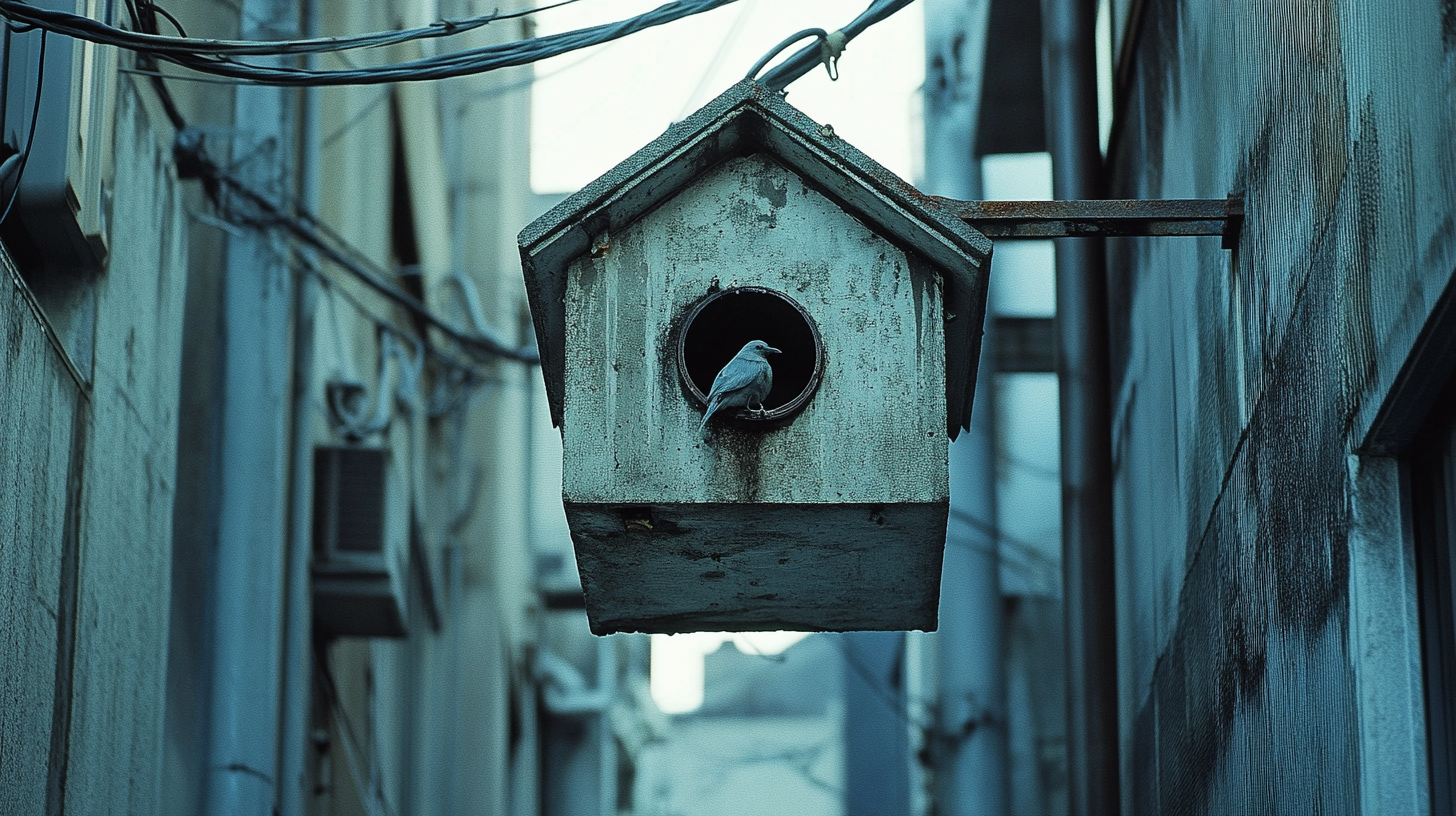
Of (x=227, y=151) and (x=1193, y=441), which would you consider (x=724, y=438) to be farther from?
(x=227, y=151)

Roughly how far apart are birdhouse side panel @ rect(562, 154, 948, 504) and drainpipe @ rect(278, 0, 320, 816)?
339cm

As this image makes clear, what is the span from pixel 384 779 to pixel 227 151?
16.5ft

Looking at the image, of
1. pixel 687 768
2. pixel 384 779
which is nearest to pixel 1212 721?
pixel 384 779

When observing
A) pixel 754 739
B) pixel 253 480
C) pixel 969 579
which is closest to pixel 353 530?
pixel 253 480

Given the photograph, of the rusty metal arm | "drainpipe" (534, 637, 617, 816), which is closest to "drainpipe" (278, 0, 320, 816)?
the rusty metal arm

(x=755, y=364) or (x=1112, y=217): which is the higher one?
(x=1112, y=217)

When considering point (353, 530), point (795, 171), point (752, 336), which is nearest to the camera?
point (795, 171)

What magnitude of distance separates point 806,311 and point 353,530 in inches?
182

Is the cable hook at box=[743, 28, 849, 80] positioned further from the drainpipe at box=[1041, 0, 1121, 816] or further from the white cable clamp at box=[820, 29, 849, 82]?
the drainpipe at box=[1041, 0, 1121, 816]

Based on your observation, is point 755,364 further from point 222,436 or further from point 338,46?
point 222,436

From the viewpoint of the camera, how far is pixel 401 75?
5.55 metres

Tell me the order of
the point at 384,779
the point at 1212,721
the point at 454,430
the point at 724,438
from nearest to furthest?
the point at 724,438, the point at 1212,721, the point at 384,779, the point at 454,430

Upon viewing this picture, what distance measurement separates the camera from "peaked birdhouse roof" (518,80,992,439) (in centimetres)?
554

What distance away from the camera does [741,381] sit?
5316mm
